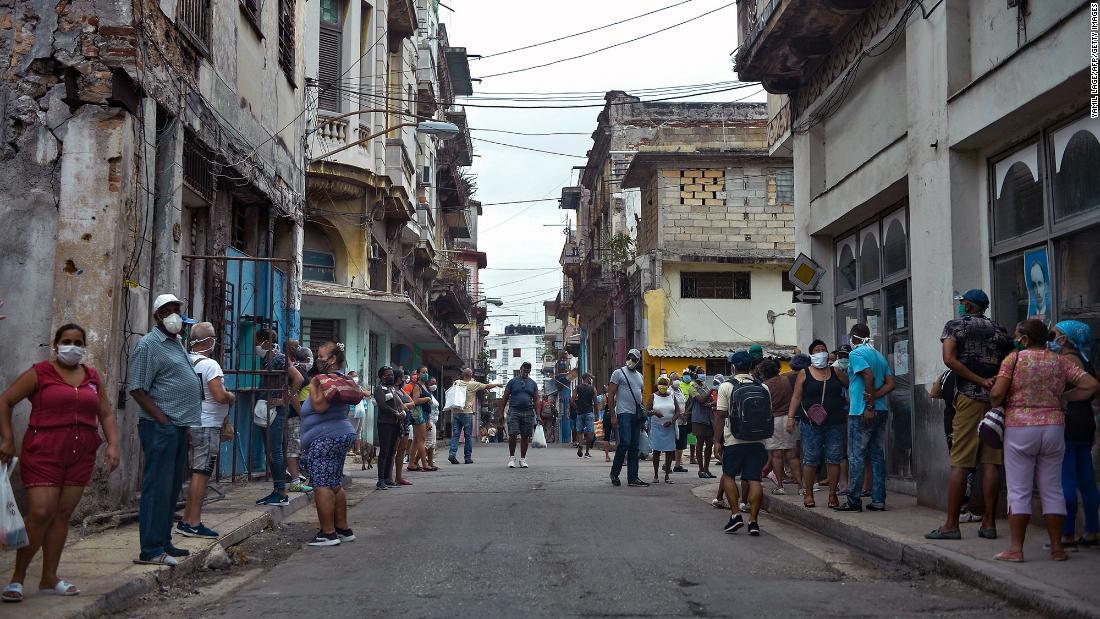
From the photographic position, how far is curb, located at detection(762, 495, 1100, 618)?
5918 mm

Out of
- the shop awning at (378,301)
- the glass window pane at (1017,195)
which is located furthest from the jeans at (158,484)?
the shop awning at (378,301)

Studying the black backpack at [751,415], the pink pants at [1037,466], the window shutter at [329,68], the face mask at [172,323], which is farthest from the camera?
the window shutter at [329,68]

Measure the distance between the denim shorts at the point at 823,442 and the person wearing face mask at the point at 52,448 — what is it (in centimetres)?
716

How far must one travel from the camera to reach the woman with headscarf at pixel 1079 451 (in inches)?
305

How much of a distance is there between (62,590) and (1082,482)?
686cm

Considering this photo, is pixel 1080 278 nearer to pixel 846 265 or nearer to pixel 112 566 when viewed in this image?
pixel 846 265

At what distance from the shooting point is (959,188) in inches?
430

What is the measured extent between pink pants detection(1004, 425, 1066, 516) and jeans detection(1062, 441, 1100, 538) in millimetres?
606

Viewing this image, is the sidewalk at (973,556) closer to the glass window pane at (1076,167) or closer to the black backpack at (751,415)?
the black backpack at (751,415)

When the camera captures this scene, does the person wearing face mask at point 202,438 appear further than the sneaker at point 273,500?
No

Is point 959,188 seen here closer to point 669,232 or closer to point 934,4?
point 934,4

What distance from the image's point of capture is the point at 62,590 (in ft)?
20.4

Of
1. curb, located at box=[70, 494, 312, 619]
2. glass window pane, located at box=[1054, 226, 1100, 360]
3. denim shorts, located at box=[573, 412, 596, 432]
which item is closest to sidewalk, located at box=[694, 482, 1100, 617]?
glass window pane, located at box=[1054, 226, 1100, 360]

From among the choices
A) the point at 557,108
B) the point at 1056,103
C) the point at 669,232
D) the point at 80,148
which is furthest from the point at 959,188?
the point at 669,232
